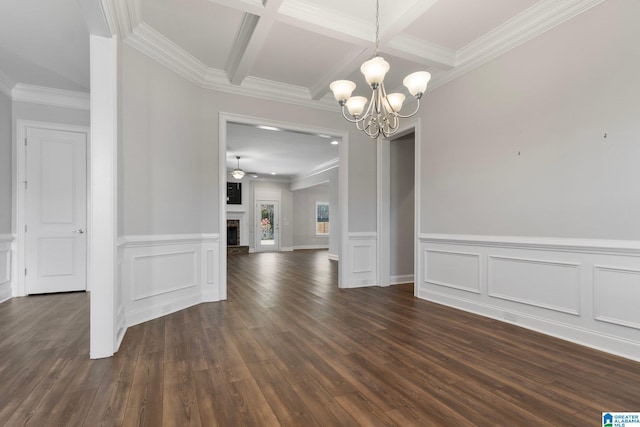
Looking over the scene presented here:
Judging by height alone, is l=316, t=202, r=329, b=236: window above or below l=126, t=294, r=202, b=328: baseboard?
above

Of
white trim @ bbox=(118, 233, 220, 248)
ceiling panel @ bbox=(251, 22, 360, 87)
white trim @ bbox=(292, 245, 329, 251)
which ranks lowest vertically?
white trim @ bbox=(292, 245, 329, 251)

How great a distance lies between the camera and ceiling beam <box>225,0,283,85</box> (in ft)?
9.53

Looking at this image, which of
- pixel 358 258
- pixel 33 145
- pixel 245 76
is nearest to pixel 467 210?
pixel 358 258

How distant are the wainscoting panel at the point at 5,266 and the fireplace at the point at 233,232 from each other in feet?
25.0

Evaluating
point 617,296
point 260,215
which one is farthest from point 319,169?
point 617,296

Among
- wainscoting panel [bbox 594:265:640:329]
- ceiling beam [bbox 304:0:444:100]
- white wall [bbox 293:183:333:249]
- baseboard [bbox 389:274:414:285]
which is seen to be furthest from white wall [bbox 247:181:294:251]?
wainscoting panel [bbox 594:265:640:329]

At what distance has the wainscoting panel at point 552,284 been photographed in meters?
Answer: 2.51

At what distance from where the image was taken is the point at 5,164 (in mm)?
4238

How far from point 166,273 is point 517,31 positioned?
458 cm

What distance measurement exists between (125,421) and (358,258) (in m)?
3.96

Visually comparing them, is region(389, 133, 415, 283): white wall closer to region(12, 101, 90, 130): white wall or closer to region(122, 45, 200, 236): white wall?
region(122, 45, 200, 236): white wall

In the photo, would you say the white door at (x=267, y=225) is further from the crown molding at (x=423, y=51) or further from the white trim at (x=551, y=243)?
the crown molding at (x=423, y=51)

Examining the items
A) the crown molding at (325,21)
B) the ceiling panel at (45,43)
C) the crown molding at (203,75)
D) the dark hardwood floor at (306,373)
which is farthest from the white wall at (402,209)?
the ceiling panel at (45,43)

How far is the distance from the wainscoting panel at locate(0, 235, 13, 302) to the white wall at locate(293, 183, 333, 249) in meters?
9.31
